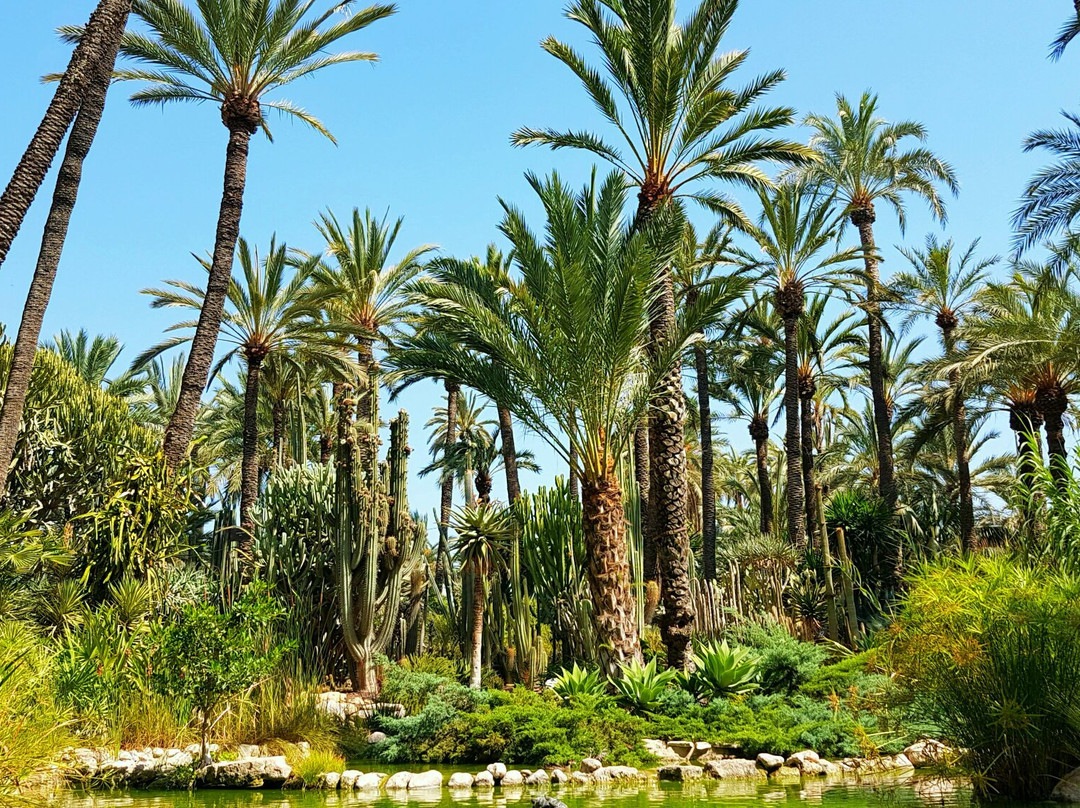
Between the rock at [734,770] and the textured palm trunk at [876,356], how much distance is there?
14.8 meters

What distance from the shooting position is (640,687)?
552 inches

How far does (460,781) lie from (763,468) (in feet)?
71.7

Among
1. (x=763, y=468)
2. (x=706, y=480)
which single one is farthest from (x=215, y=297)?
(x=763, y=468)

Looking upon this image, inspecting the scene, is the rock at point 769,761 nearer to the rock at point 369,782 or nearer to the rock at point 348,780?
the rock at point 369,782

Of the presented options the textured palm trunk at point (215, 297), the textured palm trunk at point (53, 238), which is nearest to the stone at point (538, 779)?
the textured palm trunk at point (53, 238)

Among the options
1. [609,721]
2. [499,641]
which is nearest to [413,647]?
[499,641]

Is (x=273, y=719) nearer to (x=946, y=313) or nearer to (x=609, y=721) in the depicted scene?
(x=609, y=721)

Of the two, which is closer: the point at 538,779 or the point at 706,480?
the point at 538,779

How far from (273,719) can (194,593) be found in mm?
6772

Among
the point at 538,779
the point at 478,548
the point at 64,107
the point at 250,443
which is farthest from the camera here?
the point at 250,443

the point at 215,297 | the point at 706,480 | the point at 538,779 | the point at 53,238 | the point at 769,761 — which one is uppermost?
the point at 215,297

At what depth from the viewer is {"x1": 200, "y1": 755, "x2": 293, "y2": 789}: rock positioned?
10898 mm

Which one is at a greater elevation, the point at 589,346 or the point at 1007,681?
the point at 589,346

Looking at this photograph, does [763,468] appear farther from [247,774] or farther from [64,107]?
[64,107]
